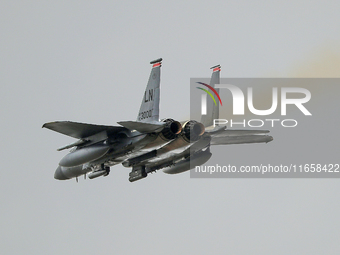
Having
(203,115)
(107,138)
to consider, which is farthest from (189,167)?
(107,138)

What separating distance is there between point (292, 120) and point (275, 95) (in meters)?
1.66

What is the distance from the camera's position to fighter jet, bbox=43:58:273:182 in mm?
25906

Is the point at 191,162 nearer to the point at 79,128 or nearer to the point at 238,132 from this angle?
the point at 238,132

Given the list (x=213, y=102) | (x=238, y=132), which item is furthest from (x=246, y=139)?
(x=238, y=132)

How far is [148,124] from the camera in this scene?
984 inches

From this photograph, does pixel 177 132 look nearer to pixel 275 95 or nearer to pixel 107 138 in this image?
pixel 107 138

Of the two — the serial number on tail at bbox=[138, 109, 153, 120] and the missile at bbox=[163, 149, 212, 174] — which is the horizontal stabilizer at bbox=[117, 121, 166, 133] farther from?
the missile at bbox=[163, 149, 212, 174]

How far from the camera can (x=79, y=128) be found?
26.8 meters

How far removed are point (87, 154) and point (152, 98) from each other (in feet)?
10.8

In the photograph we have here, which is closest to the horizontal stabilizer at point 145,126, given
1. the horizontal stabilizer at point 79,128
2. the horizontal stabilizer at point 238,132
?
the horizontal stabilizer at point 79,128

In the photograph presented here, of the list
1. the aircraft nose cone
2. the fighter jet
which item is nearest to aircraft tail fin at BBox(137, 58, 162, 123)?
the fighter jet

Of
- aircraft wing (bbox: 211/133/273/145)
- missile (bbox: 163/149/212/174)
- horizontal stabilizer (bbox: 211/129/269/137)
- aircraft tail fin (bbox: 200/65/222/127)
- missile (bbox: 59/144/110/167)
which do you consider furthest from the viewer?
missile (bbox: 163/149/212/174)

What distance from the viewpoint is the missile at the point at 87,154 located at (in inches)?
1070

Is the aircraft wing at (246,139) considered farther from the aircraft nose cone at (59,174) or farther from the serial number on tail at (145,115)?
the aircraft nose cone at (59,174)
